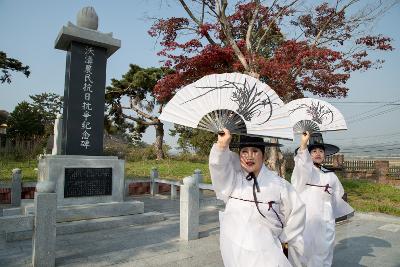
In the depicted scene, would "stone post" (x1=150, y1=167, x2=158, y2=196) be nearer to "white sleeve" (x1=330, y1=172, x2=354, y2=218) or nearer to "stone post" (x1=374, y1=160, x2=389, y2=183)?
"white sleeve" (x1=330, y1=172, x2=354, y2=218)

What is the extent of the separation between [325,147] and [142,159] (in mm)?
19627

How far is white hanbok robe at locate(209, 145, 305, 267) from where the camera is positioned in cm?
307

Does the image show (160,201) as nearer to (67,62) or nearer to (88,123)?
(88,123)

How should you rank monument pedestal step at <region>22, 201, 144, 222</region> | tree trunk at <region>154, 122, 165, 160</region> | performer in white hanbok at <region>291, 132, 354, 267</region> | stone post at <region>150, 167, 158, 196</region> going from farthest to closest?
tree trunk at <region>154, 122, 165, 160</region> → stone post at <region>150, 167, 158, 196</region> → monument pedestal step at <region>22, 201, 144, 222</region> → performer in white hanbok at <region>291, 132, 354, 267</region>

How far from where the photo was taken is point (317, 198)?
4.84 metres

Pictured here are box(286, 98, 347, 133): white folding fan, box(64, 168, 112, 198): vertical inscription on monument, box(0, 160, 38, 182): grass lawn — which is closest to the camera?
box(286, 98, 347, 133): white folding fan

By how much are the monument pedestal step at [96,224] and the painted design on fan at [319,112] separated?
4.60 m

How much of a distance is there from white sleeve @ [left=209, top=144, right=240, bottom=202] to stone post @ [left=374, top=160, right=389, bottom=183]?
66.0 feet

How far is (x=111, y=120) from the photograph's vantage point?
24.7 metres

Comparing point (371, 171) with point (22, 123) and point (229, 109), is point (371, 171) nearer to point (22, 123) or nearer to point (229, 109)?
point (229, 109)

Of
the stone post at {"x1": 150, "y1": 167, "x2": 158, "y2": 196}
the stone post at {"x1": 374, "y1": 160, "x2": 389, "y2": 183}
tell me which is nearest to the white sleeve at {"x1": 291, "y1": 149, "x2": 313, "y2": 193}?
the stone post at {"x1": 150, "y1": 167, "x2": 158, "y2": 196}

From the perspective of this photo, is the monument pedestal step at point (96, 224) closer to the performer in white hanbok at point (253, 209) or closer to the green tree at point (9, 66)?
the performer in white hanbok at point (253, 209)

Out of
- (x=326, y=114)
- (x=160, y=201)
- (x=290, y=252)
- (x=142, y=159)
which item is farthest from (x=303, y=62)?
(x=142, y=159)

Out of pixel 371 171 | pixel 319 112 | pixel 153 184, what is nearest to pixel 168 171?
pixel 153 184
